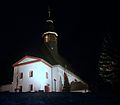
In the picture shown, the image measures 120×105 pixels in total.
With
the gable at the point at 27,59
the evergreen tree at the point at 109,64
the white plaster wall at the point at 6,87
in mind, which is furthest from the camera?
the white plaster wall at the point at 6,87

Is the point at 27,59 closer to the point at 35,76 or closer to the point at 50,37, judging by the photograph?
the point at 35,76

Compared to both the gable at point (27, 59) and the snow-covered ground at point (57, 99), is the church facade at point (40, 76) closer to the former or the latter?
the gable at point (27, 59)

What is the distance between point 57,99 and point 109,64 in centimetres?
2047

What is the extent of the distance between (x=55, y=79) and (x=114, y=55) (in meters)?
13.9

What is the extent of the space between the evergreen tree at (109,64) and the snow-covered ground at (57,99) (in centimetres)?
1513

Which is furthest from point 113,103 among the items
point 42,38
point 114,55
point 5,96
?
point 42,38

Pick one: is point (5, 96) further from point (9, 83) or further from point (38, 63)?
point (9, 83)

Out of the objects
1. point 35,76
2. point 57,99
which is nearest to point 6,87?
point 35,76

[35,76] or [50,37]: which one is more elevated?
[50,37]

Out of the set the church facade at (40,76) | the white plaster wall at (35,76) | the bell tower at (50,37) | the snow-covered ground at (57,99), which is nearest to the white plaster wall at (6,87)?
the church facade at (40,76)

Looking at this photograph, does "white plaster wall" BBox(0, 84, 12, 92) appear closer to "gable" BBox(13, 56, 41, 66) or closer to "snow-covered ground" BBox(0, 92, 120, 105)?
"gable" BBox(13, 56, 41, 66)

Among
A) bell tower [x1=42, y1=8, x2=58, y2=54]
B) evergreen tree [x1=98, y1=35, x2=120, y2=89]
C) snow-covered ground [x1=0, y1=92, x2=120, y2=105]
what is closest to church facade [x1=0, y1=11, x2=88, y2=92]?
bell tower [x1=42, y1=8, x2=58, y2=54]

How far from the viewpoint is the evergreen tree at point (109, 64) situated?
39.1m

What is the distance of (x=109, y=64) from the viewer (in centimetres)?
4081
